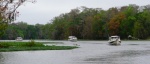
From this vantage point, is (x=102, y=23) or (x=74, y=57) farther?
(x=102, y=23)

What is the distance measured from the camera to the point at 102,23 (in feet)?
445

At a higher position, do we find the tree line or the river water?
the tree line

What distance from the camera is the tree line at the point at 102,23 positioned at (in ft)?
399

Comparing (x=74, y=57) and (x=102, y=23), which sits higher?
(x=102, y=23)

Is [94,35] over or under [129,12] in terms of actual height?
under

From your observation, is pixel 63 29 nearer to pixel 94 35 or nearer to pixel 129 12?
pixel 94 35

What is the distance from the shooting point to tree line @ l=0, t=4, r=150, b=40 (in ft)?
399

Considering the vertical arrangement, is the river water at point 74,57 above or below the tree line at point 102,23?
below

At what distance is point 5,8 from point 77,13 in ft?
346

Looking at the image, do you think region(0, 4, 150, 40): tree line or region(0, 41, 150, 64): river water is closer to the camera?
region(0, 41, 150, 64): river water

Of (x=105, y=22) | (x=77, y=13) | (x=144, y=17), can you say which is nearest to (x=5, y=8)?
(x=144, y=17)

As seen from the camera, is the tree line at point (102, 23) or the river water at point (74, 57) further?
the tree line at point (102, 23)

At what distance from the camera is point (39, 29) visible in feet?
636

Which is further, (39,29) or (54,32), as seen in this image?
(39,29)
